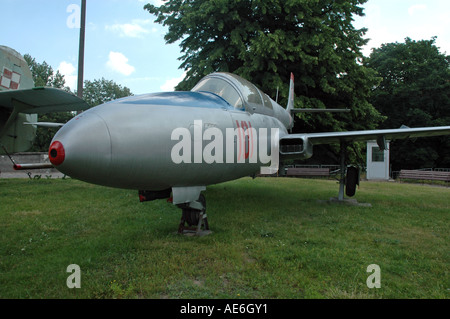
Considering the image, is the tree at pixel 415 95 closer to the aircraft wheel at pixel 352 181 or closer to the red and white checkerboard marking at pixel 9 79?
the aircraft wheel at pixel 352 181

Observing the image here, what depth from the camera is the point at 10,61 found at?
809cm

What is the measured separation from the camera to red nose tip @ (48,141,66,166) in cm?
270

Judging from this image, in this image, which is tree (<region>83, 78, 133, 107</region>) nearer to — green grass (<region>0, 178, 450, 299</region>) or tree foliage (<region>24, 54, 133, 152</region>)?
tree foliage (<region>24, 54, 133, 152</region>)

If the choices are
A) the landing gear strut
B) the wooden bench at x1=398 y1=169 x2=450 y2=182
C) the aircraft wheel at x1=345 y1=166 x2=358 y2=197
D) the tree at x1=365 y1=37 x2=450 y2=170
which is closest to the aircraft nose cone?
the landing gear strut

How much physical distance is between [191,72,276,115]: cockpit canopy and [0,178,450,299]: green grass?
216 cm

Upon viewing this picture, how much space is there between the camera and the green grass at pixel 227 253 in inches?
116

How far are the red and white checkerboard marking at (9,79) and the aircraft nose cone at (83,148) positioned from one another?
681 cm

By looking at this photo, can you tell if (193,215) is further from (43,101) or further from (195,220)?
(43,101)

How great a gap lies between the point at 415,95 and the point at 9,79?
36.1 meters

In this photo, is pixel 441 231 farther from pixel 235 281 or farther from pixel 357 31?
pixel 357 31

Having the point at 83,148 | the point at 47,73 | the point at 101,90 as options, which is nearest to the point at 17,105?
the point at 83,148

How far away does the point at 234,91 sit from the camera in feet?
16.3
